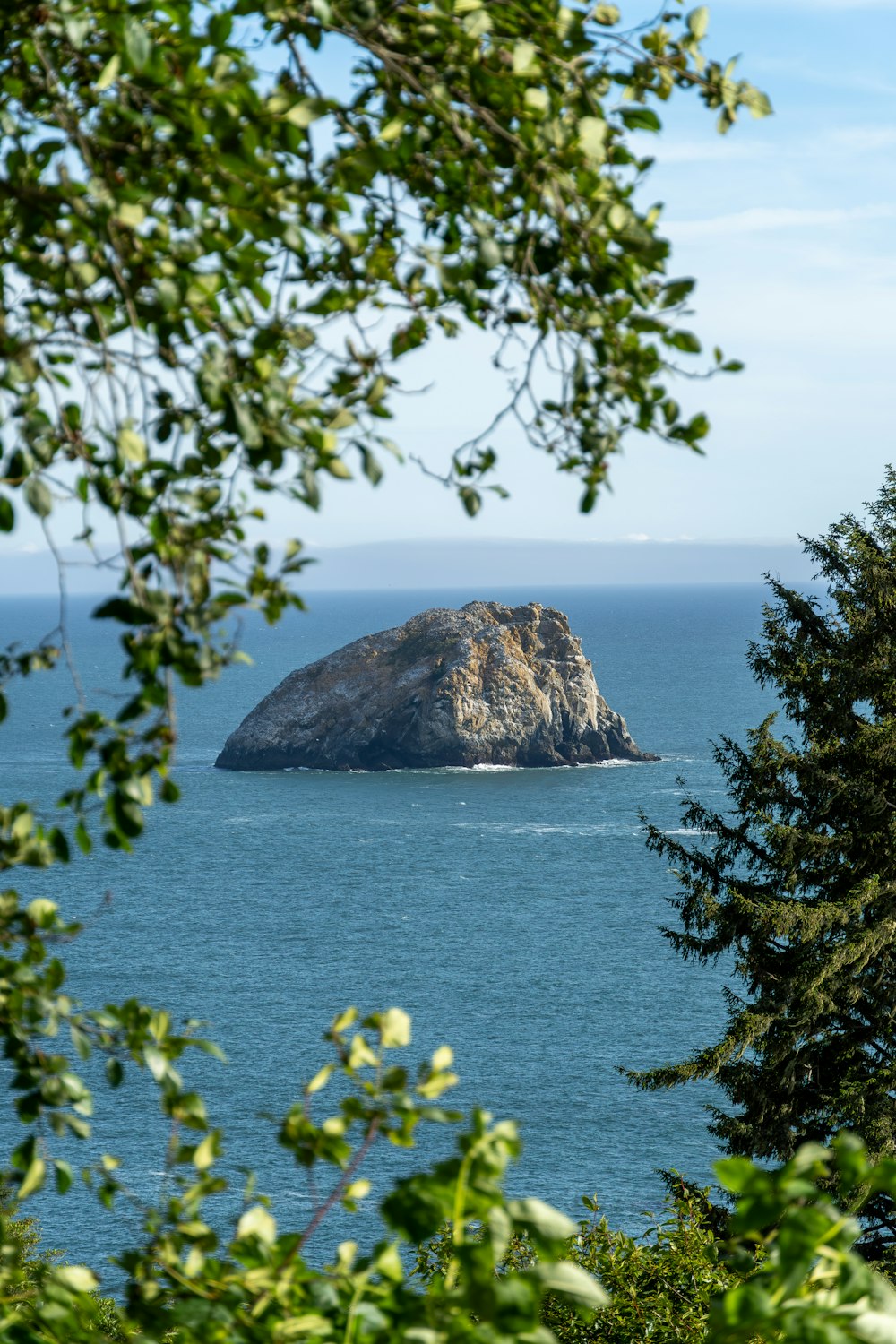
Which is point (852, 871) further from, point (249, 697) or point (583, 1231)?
point (249, 697)

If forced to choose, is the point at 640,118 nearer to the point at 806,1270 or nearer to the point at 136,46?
the point at 136,46

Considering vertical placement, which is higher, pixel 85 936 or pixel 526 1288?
pixel 526 1288

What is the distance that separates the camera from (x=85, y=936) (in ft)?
227

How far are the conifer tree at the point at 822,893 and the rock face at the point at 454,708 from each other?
92658 mm

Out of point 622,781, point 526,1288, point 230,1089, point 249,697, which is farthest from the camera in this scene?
point 249,697

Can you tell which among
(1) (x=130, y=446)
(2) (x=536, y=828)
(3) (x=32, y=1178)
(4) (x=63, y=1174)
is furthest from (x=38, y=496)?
(2) (x=536, y=828)

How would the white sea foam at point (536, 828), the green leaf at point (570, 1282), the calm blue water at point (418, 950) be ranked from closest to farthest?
1. the green leaf at point (570, 1282)
2. the calm blue water at point (418, 950)
3. the white sea foam at point (536, 828)

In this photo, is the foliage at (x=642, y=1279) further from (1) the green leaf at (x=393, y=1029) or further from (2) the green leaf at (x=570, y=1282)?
(2) the green leaf at (x=570, y=1282)

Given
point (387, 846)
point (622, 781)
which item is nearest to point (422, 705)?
point (622, 781)

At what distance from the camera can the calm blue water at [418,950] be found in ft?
148

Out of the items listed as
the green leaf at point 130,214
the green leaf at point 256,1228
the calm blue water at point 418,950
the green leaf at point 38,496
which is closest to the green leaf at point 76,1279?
the green leaf at point 256,1228

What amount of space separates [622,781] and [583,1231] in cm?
9501

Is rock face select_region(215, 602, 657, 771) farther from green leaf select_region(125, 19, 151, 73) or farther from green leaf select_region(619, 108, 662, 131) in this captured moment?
green leaf select_region(125, 19, 151, 73)

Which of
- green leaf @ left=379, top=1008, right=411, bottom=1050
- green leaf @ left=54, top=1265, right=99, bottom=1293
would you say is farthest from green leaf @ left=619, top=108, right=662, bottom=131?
green leaf @ left=54, top=1265, right=99, bottom=1293
